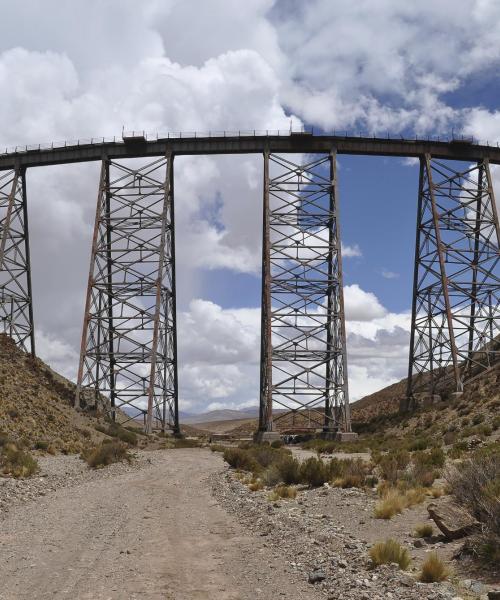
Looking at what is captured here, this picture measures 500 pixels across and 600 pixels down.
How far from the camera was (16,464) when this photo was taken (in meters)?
16.2

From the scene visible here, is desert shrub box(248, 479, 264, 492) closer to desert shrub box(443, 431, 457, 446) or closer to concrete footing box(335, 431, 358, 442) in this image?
desert shrub box(443, 431, 457, 446)

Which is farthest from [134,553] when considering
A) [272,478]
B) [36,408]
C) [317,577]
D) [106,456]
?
[36,408]

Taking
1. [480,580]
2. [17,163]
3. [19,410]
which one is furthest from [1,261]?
[480,580]

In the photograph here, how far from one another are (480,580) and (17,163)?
34683 millimetres

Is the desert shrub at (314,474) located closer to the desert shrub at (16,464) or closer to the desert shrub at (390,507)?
the desert shrub at (390,507)

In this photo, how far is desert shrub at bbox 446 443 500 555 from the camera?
6.25 meters

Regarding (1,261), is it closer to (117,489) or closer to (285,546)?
(117,489)

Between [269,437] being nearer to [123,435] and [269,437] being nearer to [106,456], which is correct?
[123,435]

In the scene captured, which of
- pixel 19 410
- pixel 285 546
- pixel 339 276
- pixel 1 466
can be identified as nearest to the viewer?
pixel 285 546

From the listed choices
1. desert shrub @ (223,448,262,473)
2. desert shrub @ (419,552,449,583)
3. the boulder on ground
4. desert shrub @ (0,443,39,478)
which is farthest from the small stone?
desert shrub @ (223,448,262,473)

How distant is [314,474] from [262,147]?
2372cm

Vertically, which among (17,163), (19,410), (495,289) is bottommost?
(19,410)

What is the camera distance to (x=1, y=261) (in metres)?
33.0

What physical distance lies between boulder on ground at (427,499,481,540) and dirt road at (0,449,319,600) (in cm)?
212
